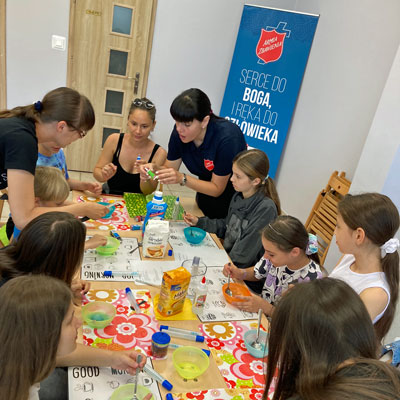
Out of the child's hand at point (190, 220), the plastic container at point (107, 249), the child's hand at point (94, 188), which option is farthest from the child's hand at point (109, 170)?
the plastic container at point (107, 249)

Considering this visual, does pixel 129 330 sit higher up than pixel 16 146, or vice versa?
pixel 16 146

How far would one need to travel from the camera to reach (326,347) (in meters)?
0.89

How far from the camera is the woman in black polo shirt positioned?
218cm

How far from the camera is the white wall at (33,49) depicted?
158 inches

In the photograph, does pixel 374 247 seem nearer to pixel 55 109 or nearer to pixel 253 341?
pixel 253 341

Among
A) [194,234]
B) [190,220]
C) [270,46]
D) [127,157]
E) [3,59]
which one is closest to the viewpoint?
[194,234]

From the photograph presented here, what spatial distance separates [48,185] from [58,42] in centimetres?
296

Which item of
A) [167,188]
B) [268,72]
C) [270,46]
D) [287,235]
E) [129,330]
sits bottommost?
[167,188]

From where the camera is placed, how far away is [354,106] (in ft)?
11.2

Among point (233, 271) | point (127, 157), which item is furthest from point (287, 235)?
point (127, 157)

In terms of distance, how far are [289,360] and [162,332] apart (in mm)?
498

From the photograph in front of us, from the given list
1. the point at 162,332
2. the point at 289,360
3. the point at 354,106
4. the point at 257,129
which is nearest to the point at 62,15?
the point at 257,129

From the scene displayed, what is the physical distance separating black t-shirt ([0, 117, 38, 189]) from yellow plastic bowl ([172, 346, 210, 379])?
0.95 m

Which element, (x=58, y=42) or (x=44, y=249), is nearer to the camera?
(x=44, y=249)
